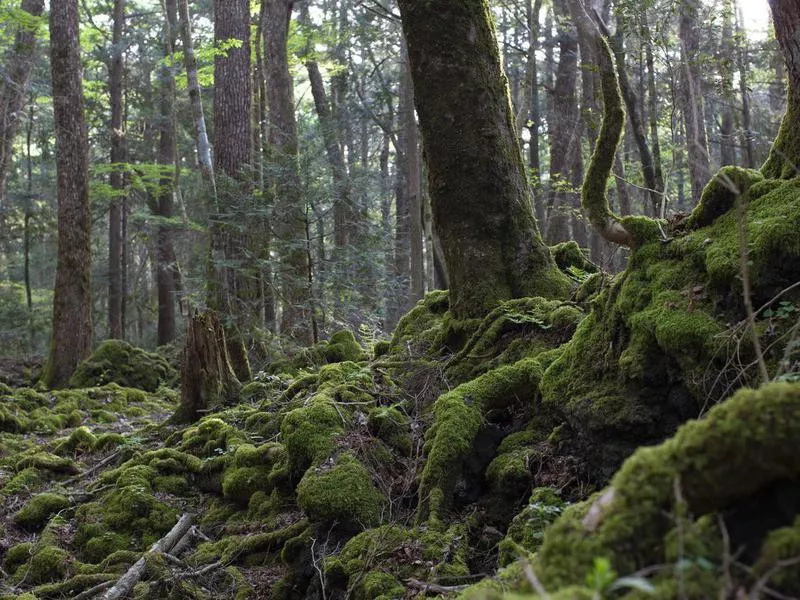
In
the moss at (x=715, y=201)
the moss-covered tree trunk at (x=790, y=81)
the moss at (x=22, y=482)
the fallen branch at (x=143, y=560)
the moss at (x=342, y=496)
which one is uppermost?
the moss-covered tree trunk at (x=790, y=81)

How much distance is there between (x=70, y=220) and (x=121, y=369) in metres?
3.22

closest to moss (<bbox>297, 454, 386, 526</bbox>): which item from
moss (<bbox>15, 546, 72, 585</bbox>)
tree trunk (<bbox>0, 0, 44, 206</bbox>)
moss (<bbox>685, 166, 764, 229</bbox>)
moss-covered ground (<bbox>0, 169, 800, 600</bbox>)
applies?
moss-covered ground (<bbox>0, 169, 800, 600</bbox>)

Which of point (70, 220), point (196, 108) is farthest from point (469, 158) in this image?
point (70, 220)

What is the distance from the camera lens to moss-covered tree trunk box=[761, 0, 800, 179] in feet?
13.8

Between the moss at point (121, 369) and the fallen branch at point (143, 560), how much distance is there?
8952 mm

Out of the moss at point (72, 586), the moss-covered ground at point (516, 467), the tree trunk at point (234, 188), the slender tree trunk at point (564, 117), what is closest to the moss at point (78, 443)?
the moss-covered ground at point (516, 467)

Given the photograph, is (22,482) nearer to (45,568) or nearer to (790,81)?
(45,568)

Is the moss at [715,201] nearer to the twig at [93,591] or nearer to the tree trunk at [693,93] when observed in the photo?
the twig at [93,591]

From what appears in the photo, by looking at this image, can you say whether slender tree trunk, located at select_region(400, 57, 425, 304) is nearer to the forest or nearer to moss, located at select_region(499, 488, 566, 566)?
the forest

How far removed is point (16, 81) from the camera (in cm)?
1430

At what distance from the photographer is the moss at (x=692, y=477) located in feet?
5.57

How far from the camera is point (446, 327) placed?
22.3 feet

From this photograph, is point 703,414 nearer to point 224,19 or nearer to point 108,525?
point 108,525

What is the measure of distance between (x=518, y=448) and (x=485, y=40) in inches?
161
